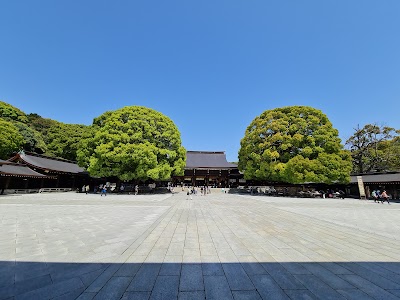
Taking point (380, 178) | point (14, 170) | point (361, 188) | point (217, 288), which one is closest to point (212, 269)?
point (217, 288)

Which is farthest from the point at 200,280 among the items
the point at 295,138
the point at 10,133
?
the point at 10,133

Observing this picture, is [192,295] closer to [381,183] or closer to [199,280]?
[199,280]

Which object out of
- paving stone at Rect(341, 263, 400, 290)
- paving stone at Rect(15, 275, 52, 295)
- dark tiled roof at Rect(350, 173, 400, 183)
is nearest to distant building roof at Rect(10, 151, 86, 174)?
paving stone at Rect(15, 275, 52, 295)

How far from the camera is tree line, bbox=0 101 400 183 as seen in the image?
26.1 metres

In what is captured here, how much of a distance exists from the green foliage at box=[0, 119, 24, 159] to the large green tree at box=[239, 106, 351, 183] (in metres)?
35.0

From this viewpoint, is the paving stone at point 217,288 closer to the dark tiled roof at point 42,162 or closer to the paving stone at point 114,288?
the paving stone at point 114,288

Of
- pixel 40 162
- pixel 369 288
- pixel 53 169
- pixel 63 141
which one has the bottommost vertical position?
pixel 369 288

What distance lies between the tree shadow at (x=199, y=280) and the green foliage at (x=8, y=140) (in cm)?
3421

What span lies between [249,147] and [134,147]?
675 inches

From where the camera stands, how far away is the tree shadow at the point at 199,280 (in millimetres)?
3344

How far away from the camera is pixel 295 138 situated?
28125 millimetres

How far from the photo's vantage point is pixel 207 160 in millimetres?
50406

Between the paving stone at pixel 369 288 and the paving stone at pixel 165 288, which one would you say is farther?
the paving stone at pixel 369 288

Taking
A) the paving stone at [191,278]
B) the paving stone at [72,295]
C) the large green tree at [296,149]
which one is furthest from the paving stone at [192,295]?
the large green tree at [296,149]
